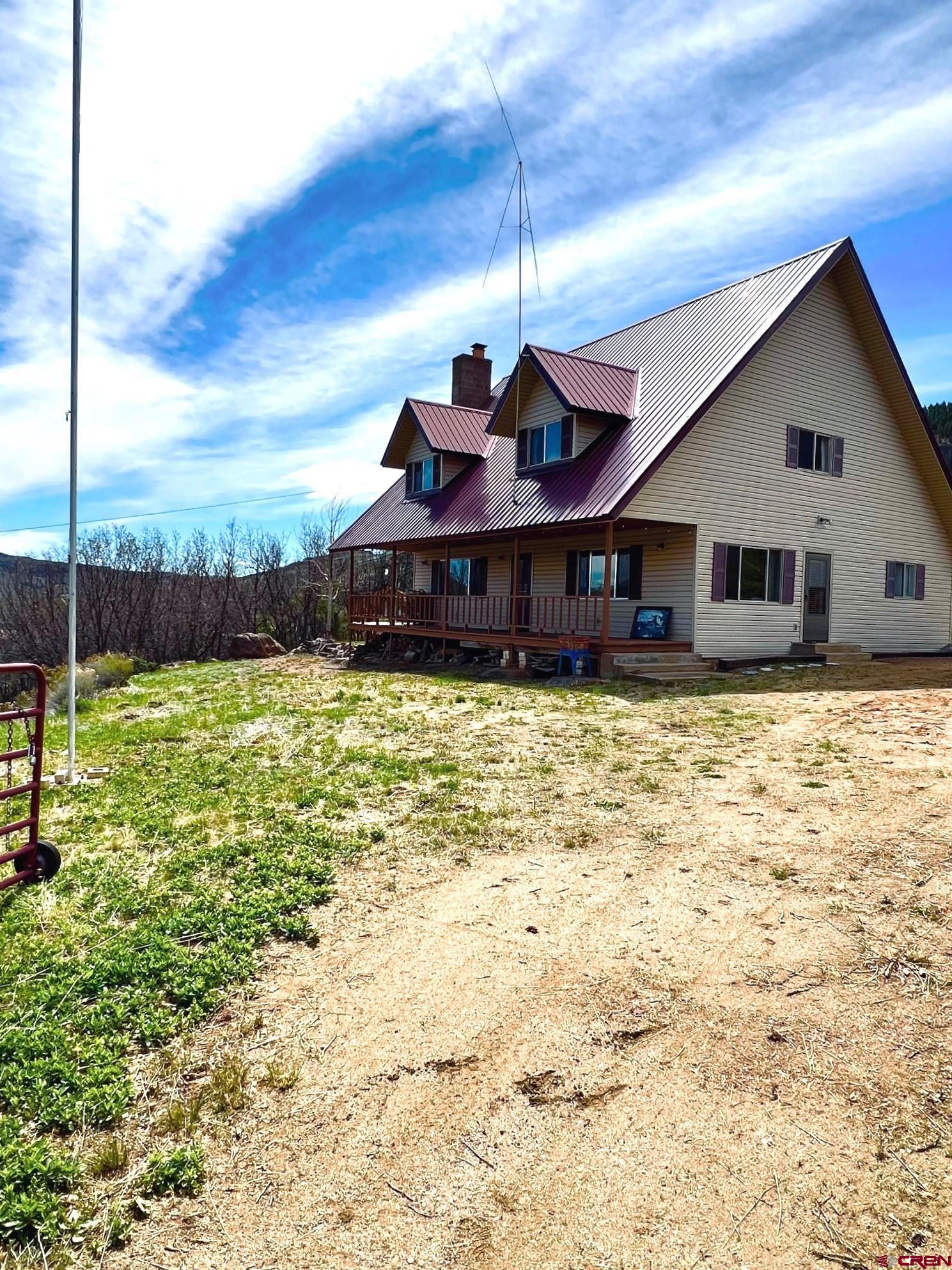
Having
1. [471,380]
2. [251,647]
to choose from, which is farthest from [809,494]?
[251,647]

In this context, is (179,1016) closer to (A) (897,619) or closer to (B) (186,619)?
(A) (897,619)

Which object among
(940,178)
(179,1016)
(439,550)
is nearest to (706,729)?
Answer: (179,1016)

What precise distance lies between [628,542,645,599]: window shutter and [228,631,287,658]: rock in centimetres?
1294

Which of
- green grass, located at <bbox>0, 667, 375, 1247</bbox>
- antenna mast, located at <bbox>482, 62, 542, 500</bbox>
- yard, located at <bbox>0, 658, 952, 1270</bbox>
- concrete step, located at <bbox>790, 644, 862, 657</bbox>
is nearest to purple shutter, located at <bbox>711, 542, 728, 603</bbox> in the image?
concrete step, located at <bbox>790, 644, 862, 657</bbox>

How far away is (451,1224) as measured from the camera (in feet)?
7.45

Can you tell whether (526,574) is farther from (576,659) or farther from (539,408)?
(576,659)

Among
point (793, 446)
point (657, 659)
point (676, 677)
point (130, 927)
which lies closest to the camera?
point (130, 927)

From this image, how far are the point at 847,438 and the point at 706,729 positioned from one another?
40.8 feet

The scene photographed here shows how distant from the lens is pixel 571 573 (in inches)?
749

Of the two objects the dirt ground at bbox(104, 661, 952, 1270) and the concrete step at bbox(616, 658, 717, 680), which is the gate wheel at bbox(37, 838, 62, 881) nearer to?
the dirt ground at bbox(104, 661, 952, 1270)

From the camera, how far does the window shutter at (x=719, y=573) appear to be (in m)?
16.2

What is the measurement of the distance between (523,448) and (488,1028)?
1712cm

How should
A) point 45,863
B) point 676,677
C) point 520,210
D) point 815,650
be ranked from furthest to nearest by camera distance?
point 815,650, point 676,677, point 520,210, point 45,863

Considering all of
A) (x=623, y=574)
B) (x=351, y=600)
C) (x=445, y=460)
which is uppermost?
(x=445, y=460)
